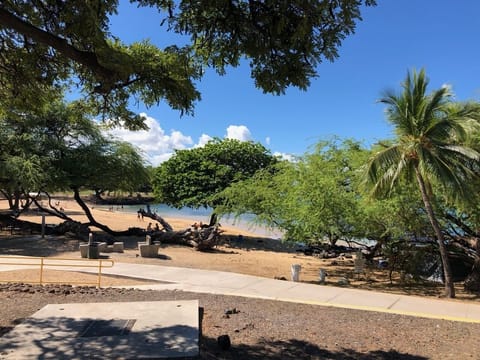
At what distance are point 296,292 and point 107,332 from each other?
253 inches

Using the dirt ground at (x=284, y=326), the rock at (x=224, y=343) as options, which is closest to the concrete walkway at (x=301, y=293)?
the dirt ground at (x=284, y=326)

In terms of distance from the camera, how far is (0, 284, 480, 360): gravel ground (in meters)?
6.82

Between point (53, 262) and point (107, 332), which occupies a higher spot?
point (53, 262)

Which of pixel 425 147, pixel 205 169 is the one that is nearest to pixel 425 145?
pixel 425 147

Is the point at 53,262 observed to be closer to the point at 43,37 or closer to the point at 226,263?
the point at 226,263

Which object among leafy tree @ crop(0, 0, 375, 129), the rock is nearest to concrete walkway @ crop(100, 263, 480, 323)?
the rock

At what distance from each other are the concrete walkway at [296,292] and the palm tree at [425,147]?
3023 mm

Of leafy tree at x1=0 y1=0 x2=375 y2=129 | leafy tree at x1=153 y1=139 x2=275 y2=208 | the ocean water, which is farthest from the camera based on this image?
leafy tree at x1=153 y1=139 x2=275 y2=208

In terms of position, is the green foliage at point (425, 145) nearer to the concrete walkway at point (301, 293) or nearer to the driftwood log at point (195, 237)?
the concrete walkway at point (301, 293)

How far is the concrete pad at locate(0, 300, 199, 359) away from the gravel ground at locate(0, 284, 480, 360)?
1.28ft

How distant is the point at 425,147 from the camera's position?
1268cm

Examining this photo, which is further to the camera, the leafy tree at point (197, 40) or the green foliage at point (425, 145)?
the green foliage at point (425, 145)

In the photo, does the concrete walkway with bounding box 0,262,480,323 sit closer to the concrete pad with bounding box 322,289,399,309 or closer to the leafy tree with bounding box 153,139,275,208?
the concrete pad with bounding box 322,289,399,309

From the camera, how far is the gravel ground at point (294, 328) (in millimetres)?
6820
